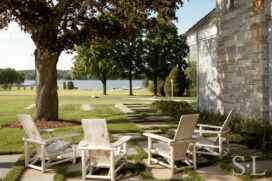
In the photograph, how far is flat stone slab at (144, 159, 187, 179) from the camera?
4.60 meters

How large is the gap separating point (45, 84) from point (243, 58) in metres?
7.61

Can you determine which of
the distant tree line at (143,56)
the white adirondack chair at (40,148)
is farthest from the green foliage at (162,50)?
the white adirondack chair at (40,148)

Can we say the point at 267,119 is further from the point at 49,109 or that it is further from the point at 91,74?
the point at 91,74

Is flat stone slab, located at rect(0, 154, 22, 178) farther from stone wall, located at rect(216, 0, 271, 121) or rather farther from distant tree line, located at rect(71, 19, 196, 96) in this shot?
distant tree line, located at rect(71, 19, 196, 96)

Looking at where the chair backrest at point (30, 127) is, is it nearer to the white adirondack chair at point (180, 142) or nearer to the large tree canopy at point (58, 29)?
the white adirondack chair at point (180, 142)

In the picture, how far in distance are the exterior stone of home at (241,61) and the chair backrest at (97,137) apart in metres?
5.10

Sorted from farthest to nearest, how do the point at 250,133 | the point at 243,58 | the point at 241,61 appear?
the point at 241,61 < the point at 243,58 < the point at 250,133

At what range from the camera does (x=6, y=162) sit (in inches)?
215

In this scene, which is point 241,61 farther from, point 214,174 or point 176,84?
point 176,84

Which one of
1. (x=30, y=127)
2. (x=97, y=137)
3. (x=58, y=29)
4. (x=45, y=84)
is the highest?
(x=58, y=29)

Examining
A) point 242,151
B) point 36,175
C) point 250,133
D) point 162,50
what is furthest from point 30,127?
point 162,50

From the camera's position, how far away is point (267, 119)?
26.9ft

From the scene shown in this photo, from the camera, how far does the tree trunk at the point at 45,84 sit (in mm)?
10844

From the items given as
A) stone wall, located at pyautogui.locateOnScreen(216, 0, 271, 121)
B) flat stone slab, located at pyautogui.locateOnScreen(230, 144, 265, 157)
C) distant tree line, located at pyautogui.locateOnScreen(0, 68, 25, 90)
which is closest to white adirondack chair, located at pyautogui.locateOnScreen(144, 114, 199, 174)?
flat stone slab, located at pyautogui.locateOnScreen(230, 144, 265, 157)
